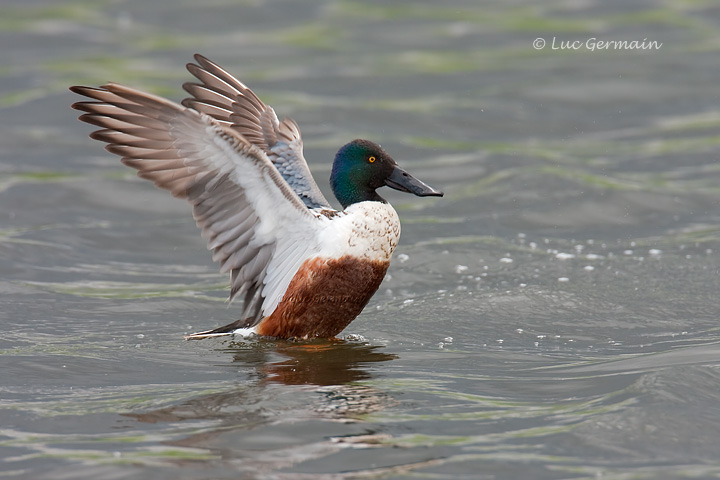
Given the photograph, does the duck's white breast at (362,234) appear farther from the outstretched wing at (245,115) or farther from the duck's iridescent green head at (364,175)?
the outstretched wing at (245,115)

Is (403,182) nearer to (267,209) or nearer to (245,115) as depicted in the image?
(267,209)

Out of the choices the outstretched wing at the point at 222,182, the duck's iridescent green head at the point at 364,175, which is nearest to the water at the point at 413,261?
the outstretched wing at the point at 222,182

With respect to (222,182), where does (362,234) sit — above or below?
below

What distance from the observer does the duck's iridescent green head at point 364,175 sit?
7.39 metres

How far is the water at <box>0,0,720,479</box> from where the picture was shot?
5.25 metres

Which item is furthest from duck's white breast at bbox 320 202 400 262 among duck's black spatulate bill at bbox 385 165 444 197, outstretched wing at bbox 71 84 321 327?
duck's black spatulate bill at bbox 385 165 444 197

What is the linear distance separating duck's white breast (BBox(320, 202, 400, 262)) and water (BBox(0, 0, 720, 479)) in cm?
61

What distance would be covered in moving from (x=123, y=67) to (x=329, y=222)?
840 cm

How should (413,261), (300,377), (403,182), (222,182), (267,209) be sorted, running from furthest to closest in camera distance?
(413,261), (403,182), (267,209), (222,182), (300,377)

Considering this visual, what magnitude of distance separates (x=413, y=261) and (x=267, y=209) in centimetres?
274

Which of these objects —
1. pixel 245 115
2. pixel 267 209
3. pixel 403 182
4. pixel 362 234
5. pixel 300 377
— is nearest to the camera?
pixel 300 377

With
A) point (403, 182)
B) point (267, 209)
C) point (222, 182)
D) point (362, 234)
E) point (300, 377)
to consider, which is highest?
point (403, 182)

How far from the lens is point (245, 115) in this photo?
8.15m

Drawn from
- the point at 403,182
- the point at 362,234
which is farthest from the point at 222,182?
the point at 403,182
